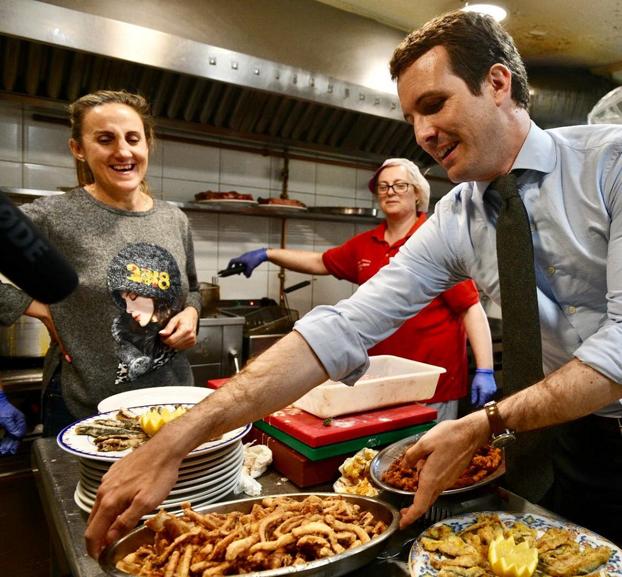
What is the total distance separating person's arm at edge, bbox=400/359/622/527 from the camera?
3.15ft

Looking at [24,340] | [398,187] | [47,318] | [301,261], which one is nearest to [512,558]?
[47,318]

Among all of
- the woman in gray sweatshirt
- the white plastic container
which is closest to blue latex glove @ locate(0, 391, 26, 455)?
the woman in gray sweatshirt

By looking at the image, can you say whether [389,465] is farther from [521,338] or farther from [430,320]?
[430,320]

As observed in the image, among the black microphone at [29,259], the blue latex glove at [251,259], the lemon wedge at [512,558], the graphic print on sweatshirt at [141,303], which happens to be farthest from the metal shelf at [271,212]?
the black microphone at [29,259]

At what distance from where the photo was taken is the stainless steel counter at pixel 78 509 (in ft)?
3.04

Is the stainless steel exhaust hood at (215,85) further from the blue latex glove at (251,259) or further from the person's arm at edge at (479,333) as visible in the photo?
the person's arm at edge at (479,333)

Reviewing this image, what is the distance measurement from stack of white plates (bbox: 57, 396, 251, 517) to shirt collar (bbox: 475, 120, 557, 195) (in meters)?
0.92

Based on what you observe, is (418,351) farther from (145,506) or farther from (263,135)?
(263,135)

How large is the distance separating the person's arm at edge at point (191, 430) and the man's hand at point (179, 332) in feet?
2.29

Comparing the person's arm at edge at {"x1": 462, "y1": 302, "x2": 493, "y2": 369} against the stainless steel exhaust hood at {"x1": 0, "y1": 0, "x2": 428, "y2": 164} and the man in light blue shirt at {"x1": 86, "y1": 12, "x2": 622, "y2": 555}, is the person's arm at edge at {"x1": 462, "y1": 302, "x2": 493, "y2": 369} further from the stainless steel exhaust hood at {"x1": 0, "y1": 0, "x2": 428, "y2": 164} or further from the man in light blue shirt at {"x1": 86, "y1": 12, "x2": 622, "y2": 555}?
the stainless steel exhaust hood at {"x1": 0, "y1": 0, "x2": 428, "y2": 164}

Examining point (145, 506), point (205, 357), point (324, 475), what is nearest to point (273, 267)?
point (205, 357)

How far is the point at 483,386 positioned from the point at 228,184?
2420 millimetres

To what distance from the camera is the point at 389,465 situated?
→ 1.19m

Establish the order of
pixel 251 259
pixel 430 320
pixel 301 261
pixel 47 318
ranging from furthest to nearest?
pixel 251 259 → pixel 301 261 → pixel 430 320 → pixel 47 318
